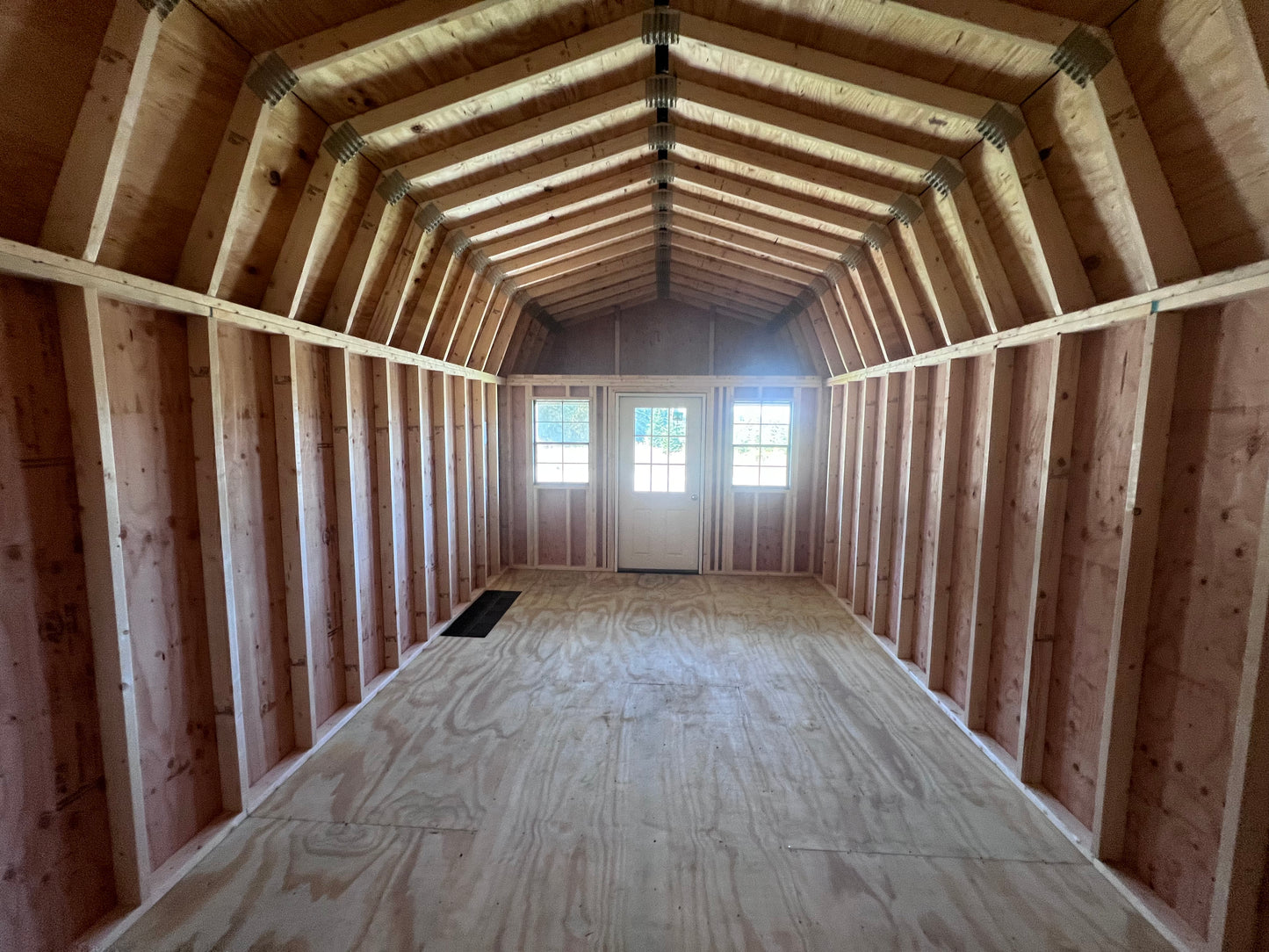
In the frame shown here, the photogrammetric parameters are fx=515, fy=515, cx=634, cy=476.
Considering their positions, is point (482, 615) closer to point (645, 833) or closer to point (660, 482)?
point (660, 482)

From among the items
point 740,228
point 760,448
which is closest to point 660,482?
point 760,448

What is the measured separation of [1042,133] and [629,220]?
106 inches

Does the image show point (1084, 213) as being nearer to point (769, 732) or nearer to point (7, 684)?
point (769, 732)

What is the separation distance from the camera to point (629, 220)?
159 inches

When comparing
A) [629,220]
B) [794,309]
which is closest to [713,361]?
[794,309]

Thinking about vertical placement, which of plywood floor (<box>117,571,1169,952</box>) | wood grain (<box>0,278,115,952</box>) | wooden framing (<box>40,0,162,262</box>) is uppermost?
wooden framing (<box>40,0,162,262</box>)

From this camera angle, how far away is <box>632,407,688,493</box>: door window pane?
5750 millimetres

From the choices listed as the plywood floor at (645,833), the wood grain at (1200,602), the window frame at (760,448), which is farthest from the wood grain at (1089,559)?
the window frame at (760,448)

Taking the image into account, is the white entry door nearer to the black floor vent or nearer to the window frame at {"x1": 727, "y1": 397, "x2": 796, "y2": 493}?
the window frame at {"x1": 727, "y1": 397, "x2": 796, "y2": 493}

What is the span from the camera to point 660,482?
5.82 meters

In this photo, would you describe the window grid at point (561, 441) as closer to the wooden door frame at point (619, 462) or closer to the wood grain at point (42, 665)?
the wooden door frame at point (619, 462)

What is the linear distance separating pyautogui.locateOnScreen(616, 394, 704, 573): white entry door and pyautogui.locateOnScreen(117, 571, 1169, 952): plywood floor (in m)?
2.48

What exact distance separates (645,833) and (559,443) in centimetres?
424

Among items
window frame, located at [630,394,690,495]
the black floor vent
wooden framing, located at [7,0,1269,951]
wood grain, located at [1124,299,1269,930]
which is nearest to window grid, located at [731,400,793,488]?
window frame, located at [630,394,690,495]
